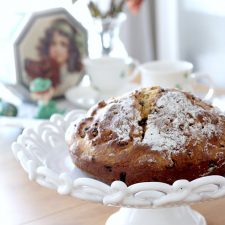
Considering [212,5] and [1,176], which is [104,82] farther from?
[212,5]

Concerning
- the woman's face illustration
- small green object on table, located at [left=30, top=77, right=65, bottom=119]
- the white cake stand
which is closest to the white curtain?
the woman's face illustration

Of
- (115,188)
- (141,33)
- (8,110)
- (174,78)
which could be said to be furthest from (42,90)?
(141,33)

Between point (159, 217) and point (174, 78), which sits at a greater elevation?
point (174, 78)

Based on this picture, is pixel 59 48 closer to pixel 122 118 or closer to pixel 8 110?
pixel 8 110

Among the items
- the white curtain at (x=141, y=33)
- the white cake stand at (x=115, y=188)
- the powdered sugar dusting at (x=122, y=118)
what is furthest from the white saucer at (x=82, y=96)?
the white curtain at (x=141, y=33)

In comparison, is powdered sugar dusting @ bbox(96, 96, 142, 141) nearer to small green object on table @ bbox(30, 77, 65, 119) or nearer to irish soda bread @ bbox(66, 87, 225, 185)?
irish soda bread @ bbox(66, 87, 225, 185)
